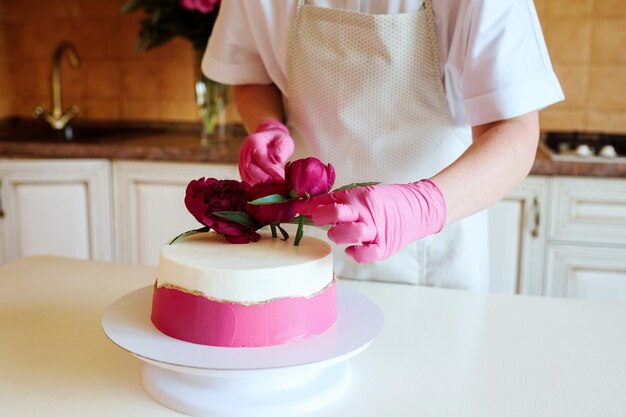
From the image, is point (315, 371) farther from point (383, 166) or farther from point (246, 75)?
point (246, 75)

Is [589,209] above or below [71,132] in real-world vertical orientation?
below

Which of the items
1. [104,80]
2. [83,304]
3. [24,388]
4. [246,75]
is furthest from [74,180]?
[24,388]

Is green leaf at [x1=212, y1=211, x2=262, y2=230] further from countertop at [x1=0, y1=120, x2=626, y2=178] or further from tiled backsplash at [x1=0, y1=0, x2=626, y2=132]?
tiled backsplash at [x1=0, y1=0, x2=626, y2=132]

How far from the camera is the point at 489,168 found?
1036 mm

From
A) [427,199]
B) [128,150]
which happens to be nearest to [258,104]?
[427,199]

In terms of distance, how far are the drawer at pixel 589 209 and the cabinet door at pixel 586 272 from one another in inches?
1.3

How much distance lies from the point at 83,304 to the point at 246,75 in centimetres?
59

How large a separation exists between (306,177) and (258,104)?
649 mm

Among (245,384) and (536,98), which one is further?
(536,98)

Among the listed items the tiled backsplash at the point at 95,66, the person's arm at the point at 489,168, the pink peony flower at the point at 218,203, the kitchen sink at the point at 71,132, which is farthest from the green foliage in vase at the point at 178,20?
the pink peony flower at the point at 218,203

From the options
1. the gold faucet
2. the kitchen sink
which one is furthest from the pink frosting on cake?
the gold faucet

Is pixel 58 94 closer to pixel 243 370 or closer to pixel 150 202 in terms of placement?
pixel 150 202

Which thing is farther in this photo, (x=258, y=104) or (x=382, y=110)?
(x=258, y=104)

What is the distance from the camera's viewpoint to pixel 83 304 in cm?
106
